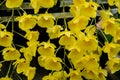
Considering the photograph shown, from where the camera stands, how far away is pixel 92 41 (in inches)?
41.5

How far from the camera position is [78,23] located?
101 centimetres

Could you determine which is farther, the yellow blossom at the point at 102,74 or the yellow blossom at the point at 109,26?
the yellow blossom at the point at 102,74

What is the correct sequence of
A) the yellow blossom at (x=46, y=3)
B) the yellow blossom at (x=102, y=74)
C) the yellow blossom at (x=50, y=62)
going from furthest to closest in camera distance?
the yellow blossom at (x=102, y=74) → the yellow blossom at (x=50, y=62) → the yellow blossom at (x=46, y=3)

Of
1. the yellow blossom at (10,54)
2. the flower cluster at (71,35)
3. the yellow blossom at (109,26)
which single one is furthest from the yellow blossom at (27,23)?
the yellow blossom at (109,26)

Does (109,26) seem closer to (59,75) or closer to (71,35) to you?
(71,35)

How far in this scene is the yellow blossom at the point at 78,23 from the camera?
1000mm

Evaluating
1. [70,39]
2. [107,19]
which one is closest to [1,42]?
[70,39]

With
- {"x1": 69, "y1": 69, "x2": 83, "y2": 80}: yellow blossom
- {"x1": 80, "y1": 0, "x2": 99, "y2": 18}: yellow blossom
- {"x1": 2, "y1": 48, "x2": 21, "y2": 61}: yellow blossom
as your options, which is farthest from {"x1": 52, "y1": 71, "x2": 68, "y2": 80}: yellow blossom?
{"x1": 80, "y1": 0, "x2": 99, "y2": 18}: yellow blossom

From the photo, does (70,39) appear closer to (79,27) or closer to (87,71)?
(79,27)

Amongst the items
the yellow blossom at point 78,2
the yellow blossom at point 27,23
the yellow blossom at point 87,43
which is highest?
the yellow blossom at point 78,2

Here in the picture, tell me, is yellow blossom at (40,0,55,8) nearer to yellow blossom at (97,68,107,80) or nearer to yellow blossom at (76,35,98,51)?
yellow blossom at (76,35,98,51)

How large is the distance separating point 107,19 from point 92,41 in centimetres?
8

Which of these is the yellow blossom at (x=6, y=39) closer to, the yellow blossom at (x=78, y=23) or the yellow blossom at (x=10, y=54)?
the yellow blossom at (x=10, y=54)

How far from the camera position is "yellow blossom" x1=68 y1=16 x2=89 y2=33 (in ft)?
3.28
